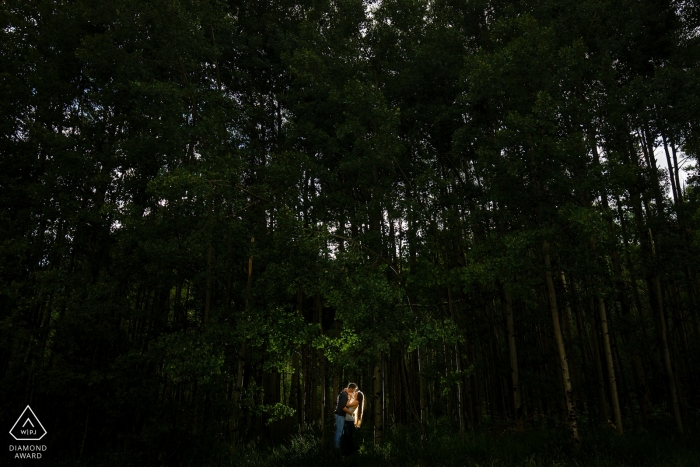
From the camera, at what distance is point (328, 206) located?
13594 mm

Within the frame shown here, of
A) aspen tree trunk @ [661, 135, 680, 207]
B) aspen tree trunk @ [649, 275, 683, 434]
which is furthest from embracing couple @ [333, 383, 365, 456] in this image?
aspen tree trunk @ [661, 135, 680, 207]

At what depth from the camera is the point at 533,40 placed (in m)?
10.1

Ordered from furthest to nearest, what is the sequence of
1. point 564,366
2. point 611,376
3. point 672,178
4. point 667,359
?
point 672,178 < point 667,359 < point 611,376 < point 564,366

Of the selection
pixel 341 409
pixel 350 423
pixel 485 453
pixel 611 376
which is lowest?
pixel 485 453

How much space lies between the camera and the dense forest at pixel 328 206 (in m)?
9.67

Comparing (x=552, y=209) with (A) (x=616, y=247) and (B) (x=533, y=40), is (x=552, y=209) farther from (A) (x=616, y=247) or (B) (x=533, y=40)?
(B) (x=533, y=40)

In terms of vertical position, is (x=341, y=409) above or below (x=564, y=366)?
below

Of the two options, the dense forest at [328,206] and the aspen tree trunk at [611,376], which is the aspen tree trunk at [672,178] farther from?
the aspen tree trunk at [611,376]

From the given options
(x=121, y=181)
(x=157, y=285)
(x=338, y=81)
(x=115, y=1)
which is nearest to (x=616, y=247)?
(x=338, y=81)

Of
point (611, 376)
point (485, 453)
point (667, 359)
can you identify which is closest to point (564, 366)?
point (611, 376)

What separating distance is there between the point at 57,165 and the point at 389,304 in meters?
11.0

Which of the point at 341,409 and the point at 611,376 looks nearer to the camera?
the point at 341,409

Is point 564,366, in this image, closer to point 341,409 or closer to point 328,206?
point 341,409

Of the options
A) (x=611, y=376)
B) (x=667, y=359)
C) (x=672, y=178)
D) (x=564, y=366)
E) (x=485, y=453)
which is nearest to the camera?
(x=564, y=366)
